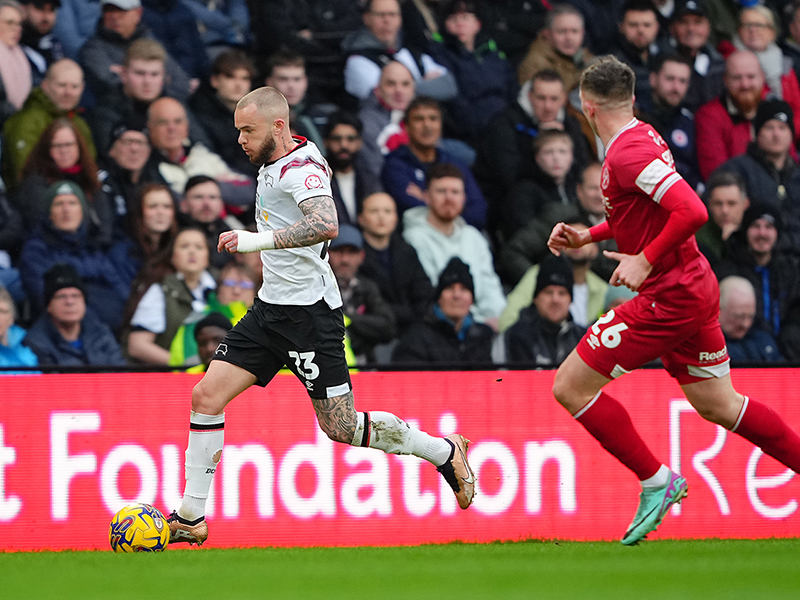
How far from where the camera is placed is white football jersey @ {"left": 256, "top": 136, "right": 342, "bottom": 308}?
16.9 feet

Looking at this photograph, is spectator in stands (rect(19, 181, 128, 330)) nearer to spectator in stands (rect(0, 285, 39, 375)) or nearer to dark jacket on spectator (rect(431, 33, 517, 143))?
spectator in stands (rect(0, 285, 39, 375))

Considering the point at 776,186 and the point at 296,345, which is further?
the point at 776,186

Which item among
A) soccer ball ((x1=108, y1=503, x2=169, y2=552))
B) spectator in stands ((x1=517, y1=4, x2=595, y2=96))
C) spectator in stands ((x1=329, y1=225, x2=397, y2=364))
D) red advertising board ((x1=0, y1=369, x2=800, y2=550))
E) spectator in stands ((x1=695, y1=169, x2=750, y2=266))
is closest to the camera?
soccer ball ((x1=108, y1=503, x2=169, y2=552))

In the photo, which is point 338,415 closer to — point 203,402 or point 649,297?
point 203,402

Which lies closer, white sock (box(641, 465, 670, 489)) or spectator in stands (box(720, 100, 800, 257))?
Result: white sock (box(641, 465, 670, 489))

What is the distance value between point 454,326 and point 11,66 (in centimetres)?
390

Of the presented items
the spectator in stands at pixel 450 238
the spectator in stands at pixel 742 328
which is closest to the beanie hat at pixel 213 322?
the spectator in stands at pixel 450 238

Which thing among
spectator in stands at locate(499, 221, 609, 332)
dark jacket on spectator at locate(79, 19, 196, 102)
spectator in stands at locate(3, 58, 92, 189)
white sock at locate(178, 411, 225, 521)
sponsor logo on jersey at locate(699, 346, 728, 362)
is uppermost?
dark jacket on spectator at locate(79, 19, 196, 102)

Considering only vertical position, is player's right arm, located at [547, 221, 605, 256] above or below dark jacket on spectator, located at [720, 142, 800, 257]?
below

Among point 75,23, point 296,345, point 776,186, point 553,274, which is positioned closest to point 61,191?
point 75,23

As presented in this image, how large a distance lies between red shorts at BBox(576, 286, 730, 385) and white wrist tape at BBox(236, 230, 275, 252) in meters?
1.53

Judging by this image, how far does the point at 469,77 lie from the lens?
9.44m

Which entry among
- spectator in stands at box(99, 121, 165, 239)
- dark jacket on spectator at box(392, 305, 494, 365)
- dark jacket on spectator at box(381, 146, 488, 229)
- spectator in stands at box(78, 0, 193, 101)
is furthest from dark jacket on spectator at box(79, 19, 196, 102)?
dark jacket on spectator at box(392, 305, 494, 365)

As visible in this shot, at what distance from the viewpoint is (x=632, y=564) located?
525 cm
